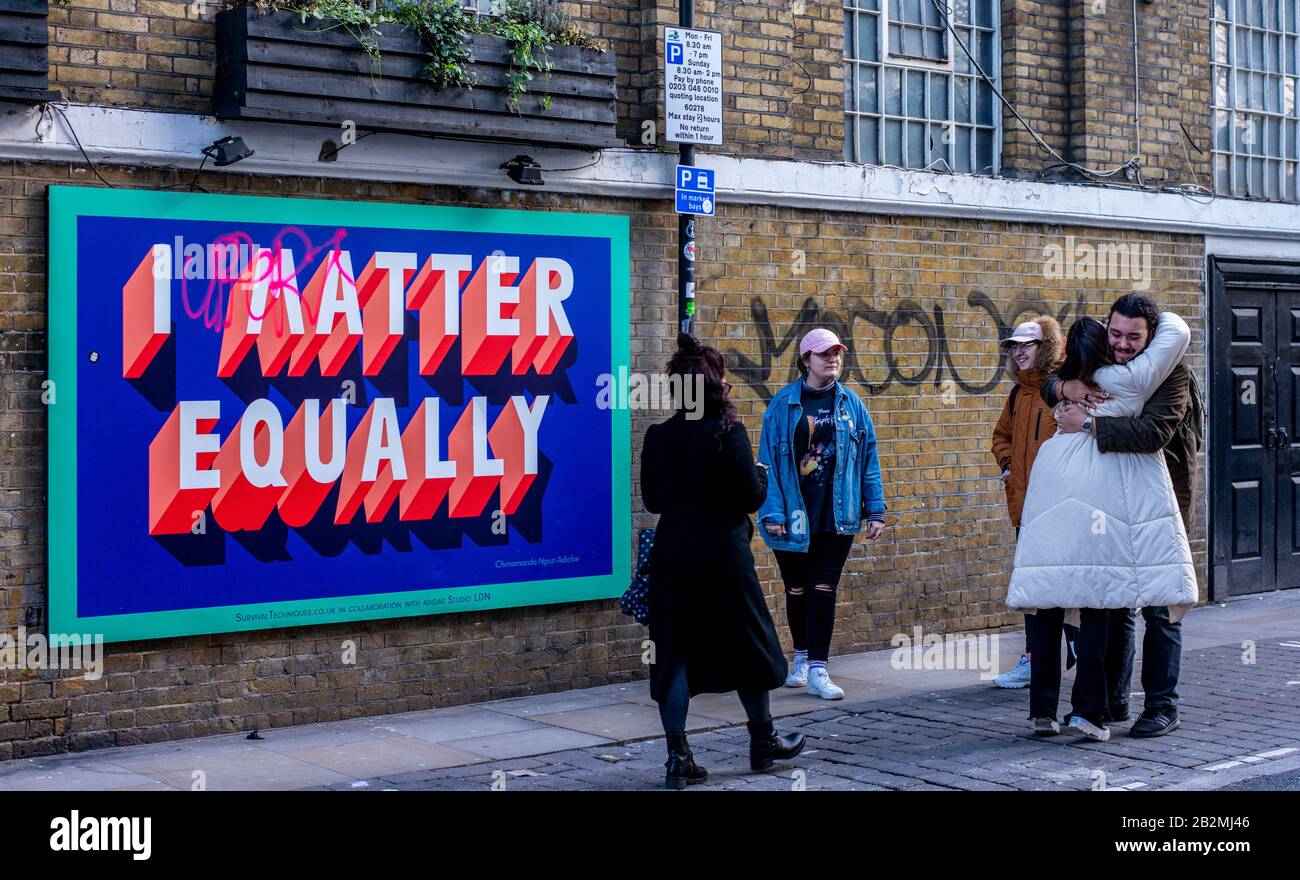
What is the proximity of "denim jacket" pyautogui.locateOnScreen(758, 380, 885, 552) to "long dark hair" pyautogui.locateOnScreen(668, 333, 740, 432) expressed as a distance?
202cm

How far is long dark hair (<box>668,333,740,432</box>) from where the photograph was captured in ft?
22.2

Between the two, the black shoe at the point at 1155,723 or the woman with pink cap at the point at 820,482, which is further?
the woman with pink cap at the point at 820,482

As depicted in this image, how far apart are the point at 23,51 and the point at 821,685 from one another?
5.25 meters

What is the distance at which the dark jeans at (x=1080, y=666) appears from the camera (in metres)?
7.48

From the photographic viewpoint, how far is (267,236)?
8.16m

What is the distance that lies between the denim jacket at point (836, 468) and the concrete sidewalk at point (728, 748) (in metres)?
1.00

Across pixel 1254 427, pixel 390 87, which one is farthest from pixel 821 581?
pixel 1254 427

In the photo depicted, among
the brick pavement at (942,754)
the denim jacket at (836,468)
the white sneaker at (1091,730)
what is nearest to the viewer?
the brick pavement at (942,754)

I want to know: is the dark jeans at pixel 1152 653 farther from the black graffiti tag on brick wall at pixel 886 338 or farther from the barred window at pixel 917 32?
the barred window at pixel 917 32

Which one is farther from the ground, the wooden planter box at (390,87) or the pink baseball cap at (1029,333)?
the wooden planter box at (390,87)

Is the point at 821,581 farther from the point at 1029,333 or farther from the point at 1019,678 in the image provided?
the point at 1029,333
